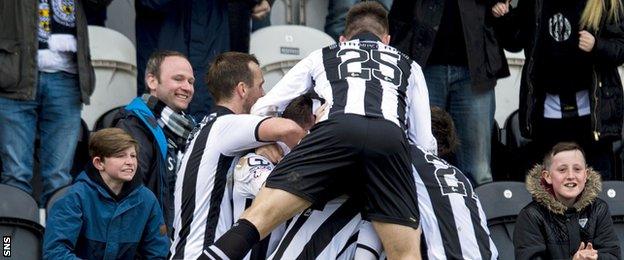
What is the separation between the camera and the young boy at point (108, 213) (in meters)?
9.36

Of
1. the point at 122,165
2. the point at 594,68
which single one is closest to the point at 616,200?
the point at 594,68

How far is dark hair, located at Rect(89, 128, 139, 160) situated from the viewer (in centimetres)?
959

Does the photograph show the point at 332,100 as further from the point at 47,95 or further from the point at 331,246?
the point at 47,95

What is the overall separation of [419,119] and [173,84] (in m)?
2.16

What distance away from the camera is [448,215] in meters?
8.38

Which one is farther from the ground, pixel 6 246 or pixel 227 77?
pixel 227 77

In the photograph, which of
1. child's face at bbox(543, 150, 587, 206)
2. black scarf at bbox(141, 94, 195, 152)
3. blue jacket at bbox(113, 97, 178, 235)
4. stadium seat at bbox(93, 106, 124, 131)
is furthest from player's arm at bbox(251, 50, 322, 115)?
stadium seat at bbox(93, 106, 124, 131)

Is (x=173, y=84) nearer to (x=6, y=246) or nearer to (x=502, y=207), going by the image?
(x=6, y=246)

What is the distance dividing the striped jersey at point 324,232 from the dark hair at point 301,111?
0.60m

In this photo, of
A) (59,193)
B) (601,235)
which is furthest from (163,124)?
(601,235)

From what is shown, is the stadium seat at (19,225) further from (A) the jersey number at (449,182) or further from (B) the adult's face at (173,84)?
(A) the jersey number at (449,182)

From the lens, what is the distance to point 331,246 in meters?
8.46

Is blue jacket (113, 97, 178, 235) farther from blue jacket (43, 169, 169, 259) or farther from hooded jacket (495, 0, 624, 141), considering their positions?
hooded jacket (495, 0, 624, 141)

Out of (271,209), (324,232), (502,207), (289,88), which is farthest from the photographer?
(502,207)
